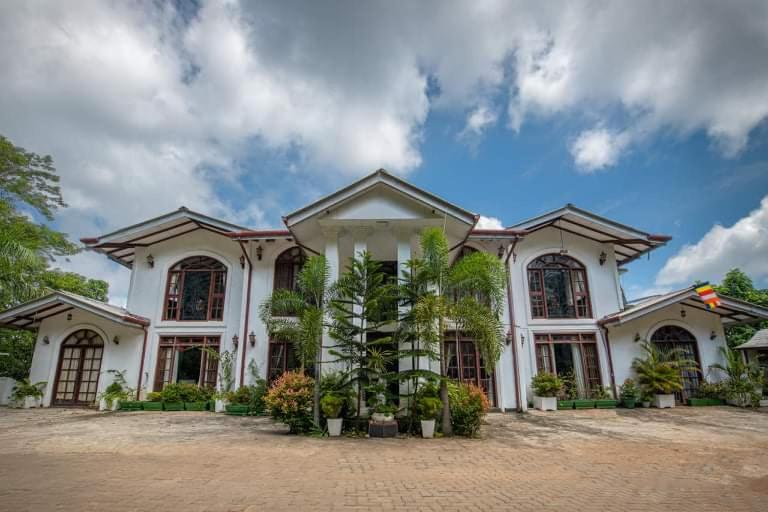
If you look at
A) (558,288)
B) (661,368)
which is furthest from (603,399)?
(558,288)

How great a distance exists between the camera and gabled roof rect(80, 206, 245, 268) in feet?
41.8

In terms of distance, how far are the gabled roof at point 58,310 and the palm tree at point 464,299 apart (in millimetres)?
9881

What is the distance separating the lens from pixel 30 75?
36.6 ft

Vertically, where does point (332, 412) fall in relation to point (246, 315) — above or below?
below

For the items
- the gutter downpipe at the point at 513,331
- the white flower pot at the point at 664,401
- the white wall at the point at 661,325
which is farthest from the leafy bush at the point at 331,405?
the white flower pot at the point at 664,401

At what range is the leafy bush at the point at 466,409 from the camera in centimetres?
783

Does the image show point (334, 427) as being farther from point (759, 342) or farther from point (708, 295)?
point (759, 342)

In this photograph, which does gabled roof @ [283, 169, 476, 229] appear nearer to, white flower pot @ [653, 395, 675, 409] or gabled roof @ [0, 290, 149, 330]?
gabled roof @ [0, 290, 149, 330]

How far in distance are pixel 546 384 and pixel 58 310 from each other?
52.8ft

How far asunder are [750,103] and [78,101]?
64.8 feet

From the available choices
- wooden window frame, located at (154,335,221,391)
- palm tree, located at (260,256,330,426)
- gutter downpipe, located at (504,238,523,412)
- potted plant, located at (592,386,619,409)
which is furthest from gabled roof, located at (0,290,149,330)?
potted plant, located at (592,386,619,409)

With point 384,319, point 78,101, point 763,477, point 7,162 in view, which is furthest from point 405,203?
point 7,162

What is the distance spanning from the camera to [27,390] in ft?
39.8

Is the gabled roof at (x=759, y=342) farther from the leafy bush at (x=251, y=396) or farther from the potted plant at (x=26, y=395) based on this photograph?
the potted plant at (x=26, y=395)
